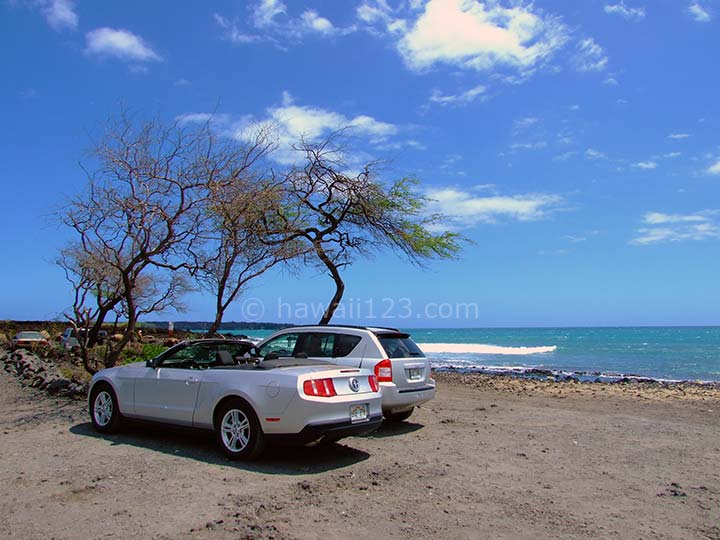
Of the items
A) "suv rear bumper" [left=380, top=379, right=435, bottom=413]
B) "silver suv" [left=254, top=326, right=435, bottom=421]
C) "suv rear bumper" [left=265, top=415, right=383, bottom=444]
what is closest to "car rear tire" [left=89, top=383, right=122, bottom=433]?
"silver suv" [left=254, top=326, right=435, bottom=421]

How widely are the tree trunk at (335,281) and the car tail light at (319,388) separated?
21.8ft

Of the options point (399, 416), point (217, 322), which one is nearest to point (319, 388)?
point (399, 416)

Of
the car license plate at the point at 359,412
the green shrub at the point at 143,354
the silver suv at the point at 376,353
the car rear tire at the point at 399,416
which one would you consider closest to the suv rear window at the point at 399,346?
the silver suv at the point at 376,353

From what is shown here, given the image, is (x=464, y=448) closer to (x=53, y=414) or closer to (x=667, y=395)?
(x=53, y=414)

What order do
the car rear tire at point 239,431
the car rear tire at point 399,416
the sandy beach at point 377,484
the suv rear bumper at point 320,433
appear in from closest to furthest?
1. the sandy beach at point 377,484
2. the suv rear bumper at point 320,433
3. the car rear tire at point 239,431
4. the car rear tire at point 399,416

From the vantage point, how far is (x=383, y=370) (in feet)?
28.1

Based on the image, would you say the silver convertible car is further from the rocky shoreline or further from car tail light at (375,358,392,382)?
the rocky shoreline

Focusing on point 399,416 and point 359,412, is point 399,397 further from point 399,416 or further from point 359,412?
point 359,412

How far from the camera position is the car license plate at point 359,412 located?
688 centimetres

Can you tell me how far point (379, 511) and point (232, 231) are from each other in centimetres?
721

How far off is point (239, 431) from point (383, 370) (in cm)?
247

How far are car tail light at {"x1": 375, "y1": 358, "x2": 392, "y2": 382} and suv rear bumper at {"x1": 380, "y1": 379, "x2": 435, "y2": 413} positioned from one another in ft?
0.30

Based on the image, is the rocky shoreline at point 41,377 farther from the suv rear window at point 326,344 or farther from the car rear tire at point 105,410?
the suv rear window at point 326,344

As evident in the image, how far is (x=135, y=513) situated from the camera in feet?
16.2
